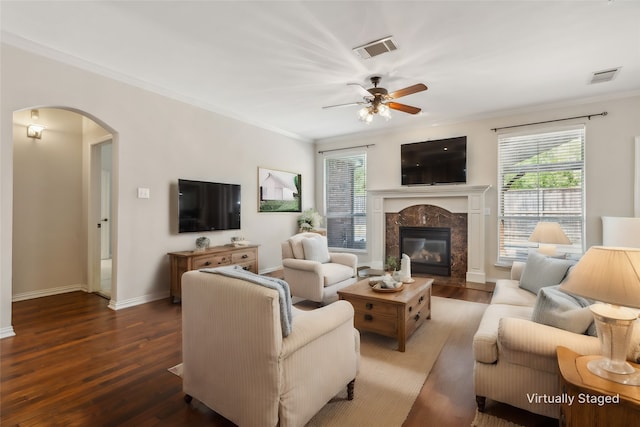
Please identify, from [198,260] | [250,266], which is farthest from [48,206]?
[250,266]

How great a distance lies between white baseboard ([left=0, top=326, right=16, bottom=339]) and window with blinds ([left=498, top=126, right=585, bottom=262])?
6.39 metres

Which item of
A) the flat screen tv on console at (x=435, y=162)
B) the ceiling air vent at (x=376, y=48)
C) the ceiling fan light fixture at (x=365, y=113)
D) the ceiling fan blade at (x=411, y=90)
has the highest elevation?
the ceiling air vent at (x=376, y=48)

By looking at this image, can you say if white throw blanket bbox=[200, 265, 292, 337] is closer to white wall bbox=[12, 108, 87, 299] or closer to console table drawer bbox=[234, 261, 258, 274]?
console table drawer bbox=[234, 261, 258, 274]

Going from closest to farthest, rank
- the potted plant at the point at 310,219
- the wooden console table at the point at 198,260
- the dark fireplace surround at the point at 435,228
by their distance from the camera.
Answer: the wooden console table at the point at 198,260 < the dark fireplace surround at the point at 435,228 < the potted plant at the point at 310,219

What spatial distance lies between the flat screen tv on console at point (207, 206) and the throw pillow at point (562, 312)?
4.09m

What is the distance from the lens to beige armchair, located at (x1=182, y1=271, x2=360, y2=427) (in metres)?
1.45

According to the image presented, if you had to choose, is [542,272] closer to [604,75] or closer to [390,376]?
[390,376]

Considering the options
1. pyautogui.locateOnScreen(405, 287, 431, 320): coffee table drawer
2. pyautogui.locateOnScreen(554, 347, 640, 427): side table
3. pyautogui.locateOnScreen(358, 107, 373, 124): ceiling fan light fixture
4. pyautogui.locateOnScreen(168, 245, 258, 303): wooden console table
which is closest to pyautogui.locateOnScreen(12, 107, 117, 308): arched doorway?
pyautogui.locateOnScreen(168, 245, 258, 303): wooden console table

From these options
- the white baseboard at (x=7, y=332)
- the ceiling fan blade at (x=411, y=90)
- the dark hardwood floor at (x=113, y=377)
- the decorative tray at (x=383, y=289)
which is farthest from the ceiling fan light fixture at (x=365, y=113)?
the white baseboard at (x=7, y=332)

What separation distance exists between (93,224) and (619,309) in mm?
5591

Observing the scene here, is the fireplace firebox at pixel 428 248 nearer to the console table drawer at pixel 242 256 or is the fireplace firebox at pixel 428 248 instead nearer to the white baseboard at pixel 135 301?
the console table drawer at pixel 242 256

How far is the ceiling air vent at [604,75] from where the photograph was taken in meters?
3.56

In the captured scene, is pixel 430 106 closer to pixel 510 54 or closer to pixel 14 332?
pixel 510 54

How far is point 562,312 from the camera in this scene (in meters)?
1.77
